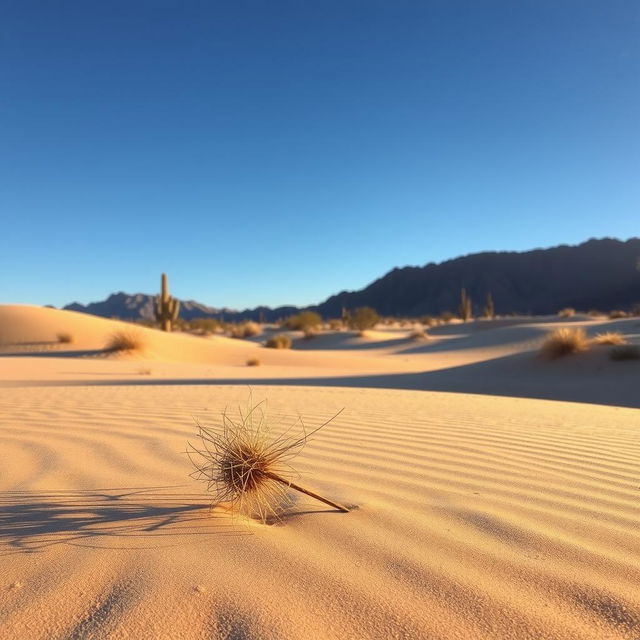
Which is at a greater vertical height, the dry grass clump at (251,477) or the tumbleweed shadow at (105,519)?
the dry grass clump at (251,477)

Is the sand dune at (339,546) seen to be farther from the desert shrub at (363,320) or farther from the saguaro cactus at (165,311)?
the desert shrub at (363,320)

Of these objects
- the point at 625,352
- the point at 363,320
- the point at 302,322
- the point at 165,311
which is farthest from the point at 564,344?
the point at 302,322

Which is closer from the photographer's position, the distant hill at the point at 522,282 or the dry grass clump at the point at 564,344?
the dry grass clump at the point at 564,344

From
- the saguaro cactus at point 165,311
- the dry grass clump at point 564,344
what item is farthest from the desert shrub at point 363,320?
the dry grass clump at point 564,344

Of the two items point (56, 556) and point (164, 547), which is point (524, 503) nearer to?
point (164, 547)

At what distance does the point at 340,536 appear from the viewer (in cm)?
257

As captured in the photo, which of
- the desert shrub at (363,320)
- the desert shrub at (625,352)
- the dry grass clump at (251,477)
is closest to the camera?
the dry grass clump at (251,477)

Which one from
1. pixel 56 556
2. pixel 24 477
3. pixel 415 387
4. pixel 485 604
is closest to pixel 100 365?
pixel 415 387

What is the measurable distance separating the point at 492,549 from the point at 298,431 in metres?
3.12

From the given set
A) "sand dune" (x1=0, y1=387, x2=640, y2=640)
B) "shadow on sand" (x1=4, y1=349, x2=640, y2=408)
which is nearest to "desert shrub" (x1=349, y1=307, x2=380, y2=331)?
"shadow on sand" (x1=4, y1=349, x2=640, y2=408)

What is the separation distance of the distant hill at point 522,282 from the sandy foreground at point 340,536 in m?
85.2

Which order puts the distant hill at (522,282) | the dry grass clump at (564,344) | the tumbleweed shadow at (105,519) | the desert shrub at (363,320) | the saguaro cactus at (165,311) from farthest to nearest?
the distant hill at (522,282) < the desert shrub at (363,320) < the saguaro cactus at (165,311) < the dry grass clump at (564,344) < the tumbleweed shadow at (105,519)

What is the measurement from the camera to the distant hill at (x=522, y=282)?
88000 millimetres

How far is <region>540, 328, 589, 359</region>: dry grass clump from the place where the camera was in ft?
45.7
